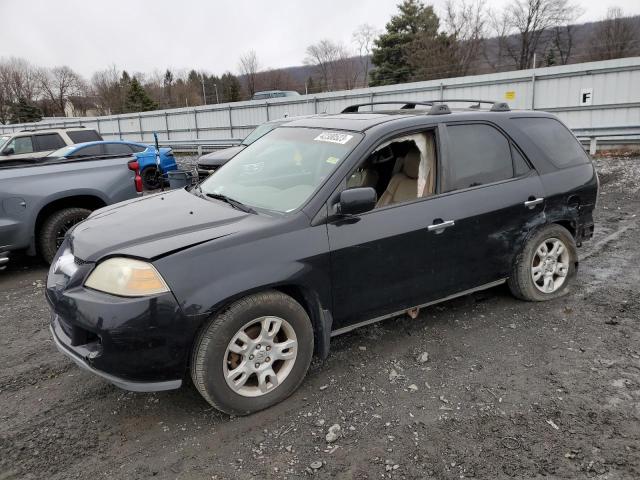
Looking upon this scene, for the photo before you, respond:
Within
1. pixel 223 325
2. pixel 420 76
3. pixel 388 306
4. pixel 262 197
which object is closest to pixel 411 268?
pixel 388 306

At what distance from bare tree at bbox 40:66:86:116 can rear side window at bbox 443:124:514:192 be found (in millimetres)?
89857

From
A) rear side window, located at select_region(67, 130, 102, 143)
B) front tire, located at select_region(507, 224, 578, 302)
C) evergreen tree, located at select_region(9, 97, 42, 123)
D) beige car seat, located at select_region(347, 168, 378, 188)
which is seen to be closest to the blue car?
rear side window, located at select_region(67, 130, 102, 143)

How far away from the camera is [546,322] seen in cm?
418

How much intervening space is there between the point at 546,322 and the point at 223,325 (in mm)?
2857

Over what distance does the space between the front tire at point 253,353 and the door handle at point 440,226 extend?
1.17 meters

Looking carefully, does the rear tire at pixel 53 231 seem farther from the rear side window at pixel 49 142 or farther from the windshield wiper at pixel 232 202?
Result: the rear side window at pixel 49 142

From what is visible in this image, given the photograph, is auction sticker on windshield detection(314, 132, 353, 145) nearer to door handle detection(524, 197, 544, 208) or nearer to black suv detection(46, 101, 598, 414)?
black suv detection(46, 101, 598, 414)

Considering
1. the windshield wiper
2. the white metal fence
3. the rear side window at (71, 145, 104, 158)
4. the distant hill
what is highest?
the distant hill

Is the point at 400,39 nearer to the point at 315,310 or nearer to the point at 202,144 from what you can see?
the point at 202,144

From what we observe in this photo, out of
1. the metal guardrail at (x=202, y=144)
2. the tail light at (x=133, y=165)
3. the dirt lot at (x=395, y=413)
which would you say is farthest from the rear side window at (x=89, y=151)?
the dirt lot at (x=395, y=413)

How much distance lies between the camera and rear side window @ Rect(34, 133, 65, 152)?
1351cm

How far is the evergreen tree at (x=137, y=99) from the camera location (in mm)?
58844

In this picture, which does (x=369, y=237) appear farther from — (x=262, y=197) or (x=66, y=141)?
(x=66, y=141)

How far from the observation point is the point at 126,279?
2.72 meters
